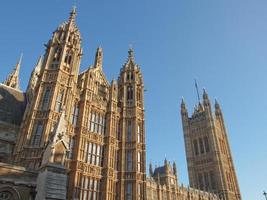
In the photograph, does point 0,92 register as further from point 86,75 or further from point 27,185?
point 27,185

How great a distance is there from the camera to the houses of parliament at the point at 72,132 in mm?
17478

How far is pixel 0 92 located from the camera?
89.9 ft

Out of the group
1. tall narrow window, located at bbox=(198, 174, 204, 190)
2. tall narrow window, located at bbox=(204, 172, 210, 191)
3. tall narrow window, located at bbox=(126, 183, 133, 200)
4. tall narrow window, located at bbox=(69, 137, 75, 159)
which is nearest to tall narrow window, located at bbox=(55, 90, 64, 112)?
tall narrow window, located at bbox=(69, 137, 75, 159)

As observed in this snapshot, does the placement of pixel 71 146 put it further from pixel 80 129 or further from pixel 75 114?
pixel 75 114

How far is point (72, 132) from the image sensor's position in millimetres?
23922

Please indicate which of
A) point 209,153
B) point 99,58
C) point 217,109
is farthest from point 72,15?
point 217,109

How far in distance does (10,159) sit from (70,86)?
8113 millimetres

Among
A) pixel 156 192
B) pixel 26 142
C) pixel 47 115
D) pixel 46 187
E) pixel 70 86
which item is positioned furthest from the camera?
pixel 156 192

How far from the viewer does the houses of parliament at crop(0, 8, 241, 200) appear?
17.5 meters

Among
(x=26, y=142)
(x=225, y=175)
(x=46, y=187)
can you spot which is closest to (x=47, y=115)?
(x=26, y=142)

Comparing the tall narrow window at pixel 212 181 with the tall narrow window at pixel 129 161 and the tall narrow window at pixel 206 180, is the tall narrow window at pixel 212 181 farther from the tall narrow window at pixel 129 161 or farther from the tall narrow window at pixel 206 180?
the tall narrow window at pixel 129 161

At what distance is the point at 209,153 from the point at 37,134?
74253mm

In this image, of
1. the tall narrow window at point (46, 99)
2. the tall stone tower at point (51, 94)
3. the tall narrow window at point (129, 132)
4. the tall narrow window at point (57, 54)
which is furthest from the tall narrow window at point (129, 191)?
the tall narrow window at point (57, 54)

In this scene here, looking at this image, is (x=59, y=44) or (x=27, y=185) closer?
(x=27, y=185)
